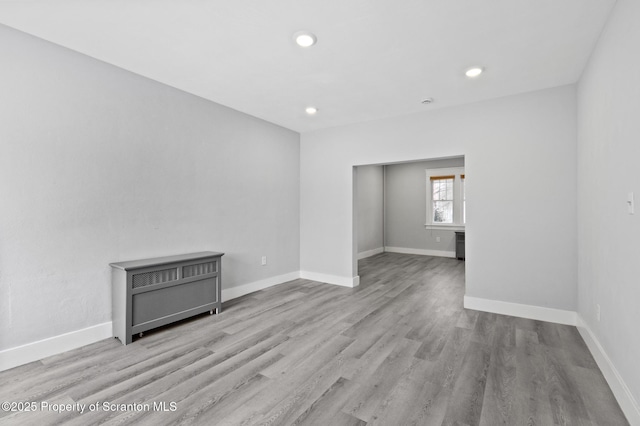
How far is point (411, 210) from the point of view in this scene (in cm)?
809

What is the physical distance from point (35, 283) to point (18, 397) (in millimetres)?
877

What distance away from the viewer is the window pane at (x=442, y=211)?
7676 millimetres

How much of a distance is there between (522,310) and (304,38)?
3686mm

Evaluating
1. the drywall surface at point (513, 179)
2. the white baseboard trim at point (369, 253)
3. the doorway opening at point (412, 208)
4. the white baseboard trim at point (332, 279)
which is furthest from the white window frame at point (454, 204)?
the drywall surface at point (513, 179)

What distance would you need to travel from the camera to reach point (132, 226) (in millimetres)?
3055

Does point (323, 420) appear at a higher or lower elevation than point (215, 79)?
lower

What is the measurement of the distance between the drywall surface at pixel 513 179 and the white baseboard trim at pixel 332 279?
170 centimetres

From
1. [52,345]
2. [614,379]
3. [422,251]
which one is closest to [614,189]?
[614,379]

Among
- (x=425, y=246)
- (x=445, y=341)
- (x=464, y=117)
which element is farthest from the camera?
(x=425, y=246)

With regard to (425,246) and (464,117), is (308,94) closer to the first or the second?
(464,117)

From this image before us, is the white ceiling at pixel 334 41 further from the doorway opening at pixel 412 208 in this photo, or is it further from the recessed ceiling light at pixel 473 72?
the doorway opening at pixel 412 208

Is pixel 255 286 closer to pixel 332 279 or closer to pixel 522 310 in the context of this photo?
pixel 332 279

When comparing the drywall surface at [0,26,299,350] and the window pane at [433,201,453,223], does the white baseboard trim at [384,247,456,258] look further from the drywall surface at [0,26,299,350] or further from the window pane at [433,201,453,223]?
the drywall surface at [0,26,299,350]

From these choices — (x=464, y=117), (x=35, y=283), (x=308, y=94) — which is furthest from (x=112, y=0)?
(x=464, y=117)
